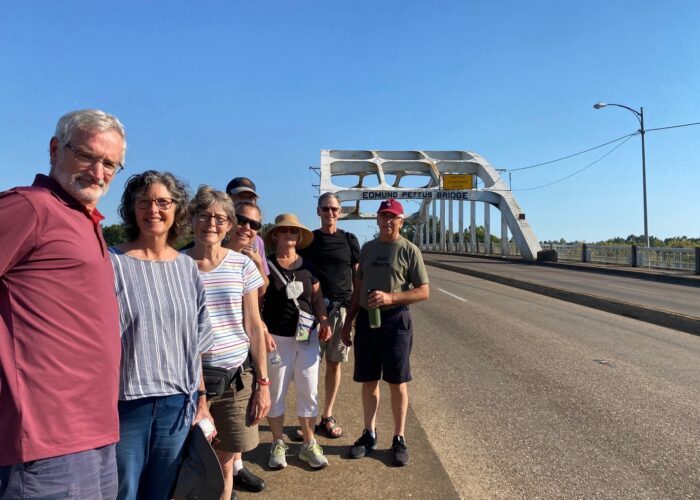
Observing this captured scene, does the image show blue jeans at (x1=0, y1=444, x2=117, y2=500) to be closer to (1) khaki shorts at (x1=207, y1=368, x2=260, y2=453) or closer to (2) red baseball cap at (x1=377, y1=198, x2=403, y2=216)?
(1) khaki shorts at (x1=207, y1=368, x2=260, y2=453)

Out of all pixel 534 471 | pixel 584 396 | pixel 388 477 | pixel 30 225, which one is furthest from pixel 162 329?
pixel 584 396

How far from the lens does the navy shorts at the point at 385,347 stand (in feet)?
10.7

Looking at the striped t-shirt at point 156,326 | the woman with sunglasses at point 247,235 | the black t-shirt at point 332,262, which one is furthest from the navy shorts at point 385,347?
the striped t-shirt at point 156,326

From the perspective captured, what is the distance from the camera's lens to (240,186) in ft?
11.9

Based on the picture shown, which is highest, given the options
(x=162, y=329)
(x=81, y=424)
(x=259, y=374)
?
(x=162, y=329)

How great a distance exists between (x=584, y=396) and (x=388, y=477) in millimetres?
2538

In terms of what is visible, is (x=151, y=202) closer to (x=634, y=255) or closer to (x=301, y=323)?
(x=301, y=323)

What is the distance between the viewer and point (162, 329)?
5.80 feet

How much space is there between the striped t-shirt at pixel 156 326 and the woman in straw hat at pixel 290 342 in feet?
3.74

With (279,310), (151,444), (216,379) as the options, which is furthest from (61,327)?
(279,310)

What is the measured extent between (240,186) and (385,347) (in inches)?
67.9

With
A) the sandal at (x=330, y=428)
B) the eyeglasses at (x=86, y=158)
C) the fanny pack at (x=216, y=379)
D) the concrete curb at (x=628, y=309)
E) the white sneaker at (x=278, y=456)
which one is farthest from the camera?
the concrete curb at (x=628, y=309)

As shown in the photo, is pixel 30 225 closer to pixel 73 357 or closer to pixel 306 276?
pixel 73 357

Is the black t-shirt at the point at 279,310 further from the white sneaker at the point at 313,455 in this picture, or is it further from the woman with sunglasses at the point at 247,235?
the white sneaker at the point at 313,455
